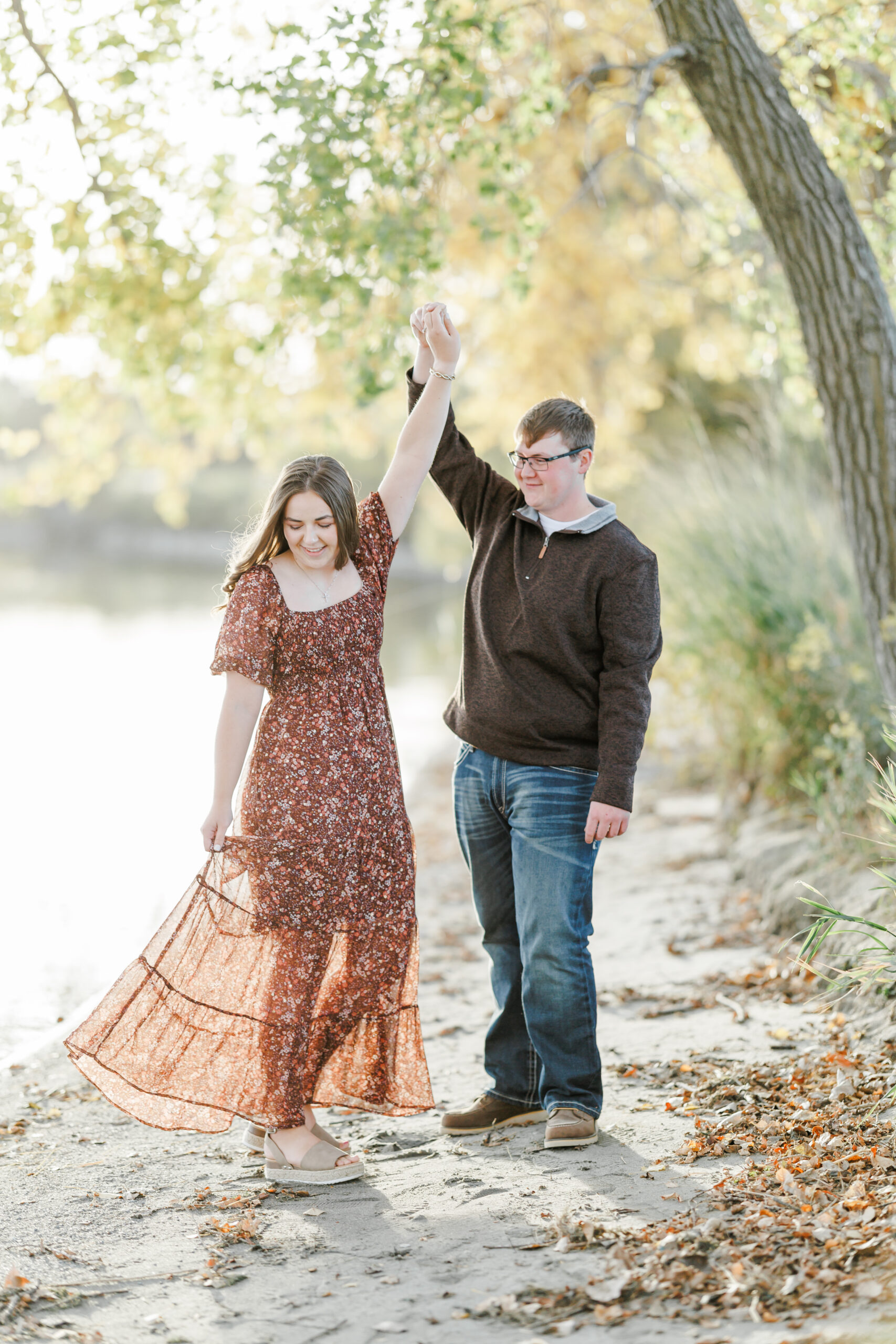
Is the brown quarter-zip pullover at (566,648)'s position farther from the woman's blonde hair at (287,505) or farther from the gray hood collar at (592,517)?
the woman's blonde hair at (287,505)

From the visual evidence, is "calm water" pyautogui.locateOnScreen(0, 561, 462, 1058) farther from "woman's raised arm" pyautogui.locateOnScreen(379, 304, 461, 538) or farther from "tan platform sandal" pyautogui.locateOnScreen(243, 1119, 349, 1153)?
"tan platform sandal" pyautogui.locateOnScreen(243, 1119, 349, 1153)

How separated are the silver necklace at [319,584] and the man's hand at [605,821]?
0.84 m

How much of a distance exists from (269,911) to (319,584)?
0.81m

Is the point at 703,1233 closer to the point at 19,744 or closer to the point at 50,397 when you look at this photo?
the point at 50,397

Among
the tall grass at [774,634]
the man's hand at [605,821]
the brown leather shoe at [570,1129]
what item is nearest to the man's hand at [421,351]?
the man's hand at [605,821]

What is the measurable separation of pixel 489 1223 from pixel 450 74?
4354mm

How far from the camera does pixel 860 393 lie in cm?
455

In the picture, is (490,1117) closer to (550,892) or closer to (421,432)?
(550,892)

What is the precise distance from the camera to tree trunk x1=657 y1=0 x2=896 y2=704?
4.43 meters

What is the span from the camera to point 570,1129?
323cm

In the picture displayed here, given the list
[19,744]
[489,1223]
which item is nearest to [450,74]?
[489,1223]

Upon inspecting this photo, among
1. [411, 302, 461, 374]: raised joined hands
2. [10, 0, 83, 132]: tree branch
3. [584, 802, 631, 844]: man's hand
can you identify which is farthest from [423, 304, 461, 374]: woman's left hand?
[10, 0, 83, 132]: tree branch

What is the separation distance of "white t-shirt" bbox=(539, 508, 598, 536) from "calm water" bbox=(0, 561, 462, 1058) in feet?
3.04

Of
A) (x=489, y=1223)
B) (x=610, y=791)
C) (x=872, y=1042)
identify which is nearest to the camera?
(x=489, y=1223)
